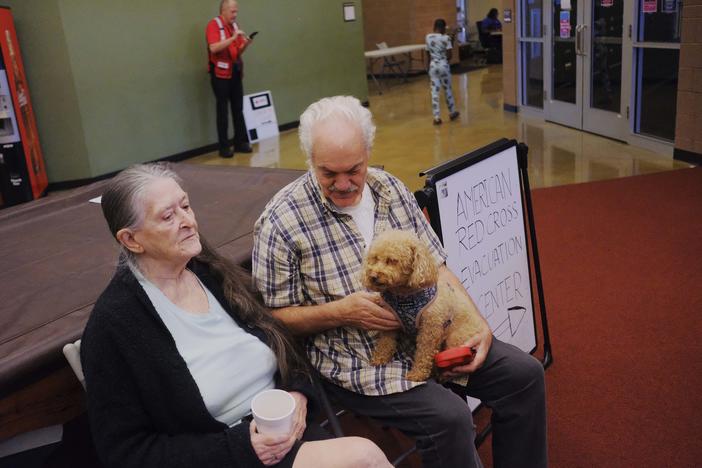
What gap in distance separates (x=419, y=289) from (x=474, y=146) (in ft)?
19.6

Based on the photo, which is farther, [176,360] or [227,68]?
[227,68]

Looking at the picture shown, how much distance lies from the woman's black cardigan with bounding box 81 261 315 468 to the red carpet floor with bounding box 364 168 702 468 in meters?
1.13

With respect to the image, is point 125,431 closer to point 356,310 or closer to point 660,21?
→ point 356,310

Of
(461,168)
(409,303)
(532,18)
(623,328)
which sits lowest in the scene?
(623,328)

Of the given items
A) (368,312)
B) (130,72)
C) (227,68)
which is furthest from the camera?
(227,68)

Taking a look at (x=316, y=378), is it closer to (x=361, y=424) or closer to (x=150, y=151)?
(x=361, y=424)

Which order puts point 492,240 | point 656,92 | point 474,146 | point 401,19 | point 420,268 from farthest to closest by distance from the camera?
point 401,19 → point 656,92 → point 474,146 → point 492,240 → point 420,268

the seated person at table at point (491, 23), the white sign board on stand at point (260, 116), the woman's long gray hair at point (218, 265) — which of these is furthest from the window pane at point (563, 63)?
the seated person at table at point (491, 23)

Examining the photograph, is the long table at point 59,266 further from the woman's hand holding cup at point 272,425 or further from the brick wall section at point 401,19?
the brick wall section at point 401,19

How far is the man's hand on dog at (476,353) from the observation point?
1.91 meters

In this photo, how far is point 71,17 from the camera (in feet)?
21.6

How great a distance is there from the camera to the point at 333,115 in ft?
5.98

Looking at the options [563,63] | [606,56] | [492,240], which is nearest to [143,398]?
[492,240]

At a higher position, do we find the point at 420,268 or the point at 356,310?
the point at 420,268
